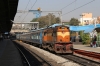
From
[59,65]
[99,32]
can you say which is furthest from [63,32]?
[99,32]

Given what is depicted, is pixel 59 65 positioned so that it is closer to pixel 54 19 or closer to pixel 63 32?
pixel 63 32

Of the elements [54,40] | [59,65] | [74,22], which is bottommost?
[59,65]

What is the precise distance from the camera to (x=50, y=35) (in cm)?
→ 2806

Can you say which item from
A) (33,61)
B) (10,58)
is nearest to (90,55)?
(33,61)

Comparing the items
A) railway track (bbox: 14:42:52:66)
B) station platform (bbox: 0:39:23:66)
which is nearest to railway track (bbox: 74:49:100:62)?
railway track (bbox: 14:42:52:66)

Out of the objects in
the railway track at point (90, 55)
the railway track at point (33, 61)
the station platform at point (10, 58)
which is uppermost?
the railway track at point (90, 55)

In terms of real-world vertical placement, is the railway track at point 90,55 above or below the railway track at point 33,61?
above

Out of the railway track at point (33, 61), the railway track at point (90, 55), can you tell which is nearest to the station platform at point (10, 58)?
the railway track at point (33, 61)

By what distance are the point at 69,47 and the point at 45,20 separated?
12616 centimetres

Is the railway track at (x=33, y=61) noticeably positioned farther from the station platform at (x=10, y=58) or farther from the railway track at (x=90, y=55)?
the railway track at (x=90, y=55)

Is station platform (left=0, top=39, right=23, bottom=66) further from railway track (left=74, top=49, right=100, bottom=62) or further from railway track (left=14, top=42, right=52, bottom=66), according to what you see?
railway track (left=74, top=49, right=100, bottom=62)

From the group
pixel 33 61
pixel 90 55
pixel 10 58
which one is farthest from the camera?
pixel 10 58

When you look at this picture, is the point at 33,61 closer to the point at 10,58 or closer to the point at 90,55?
the point at 10,58

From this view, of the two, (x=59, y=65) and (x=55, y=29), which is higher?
(x=55, y=29)
